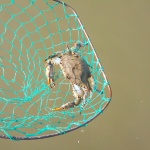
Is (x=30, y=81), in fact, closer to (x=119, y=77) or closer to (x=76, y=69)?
(x=76, y=69)

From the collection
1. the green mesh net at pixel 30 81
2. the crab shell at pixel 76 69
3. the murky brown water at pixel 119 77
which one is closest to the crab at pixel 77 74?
the crab shell at pixel 76 69

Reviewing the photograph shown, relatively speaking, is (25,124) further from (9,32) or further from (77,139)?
(9,32)

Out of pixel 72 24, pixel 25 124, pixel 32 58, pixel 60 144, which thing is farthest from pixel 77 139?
pixel 72 24

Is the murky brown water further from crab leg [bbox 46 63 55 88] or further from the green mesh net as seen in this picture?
crab leg [bbox 46 63 55 88]

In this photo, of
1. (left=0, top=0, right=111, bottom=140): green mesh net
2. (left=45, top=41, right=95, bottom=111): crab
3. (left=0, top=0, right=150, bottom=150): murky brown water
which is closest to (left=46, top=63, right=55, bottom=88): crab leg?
(left=45, top=41, right=95, bottom=111): crab

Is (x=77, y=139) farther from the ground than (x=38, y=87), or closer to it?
closer to it

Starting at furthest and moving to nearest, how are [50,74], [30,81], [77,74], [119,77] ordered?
1. [119,77]
2. [30,81]
3. [50,74]
4. [77,74]

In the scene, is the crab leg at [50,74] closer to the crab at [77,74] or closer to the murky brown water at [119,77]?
the crab at [77,74]

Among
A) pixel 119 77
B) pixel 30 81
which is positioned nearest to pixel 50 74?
pixel 30 81

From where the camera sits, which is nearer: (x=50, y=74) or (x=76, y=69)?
(x=76, y=69)
